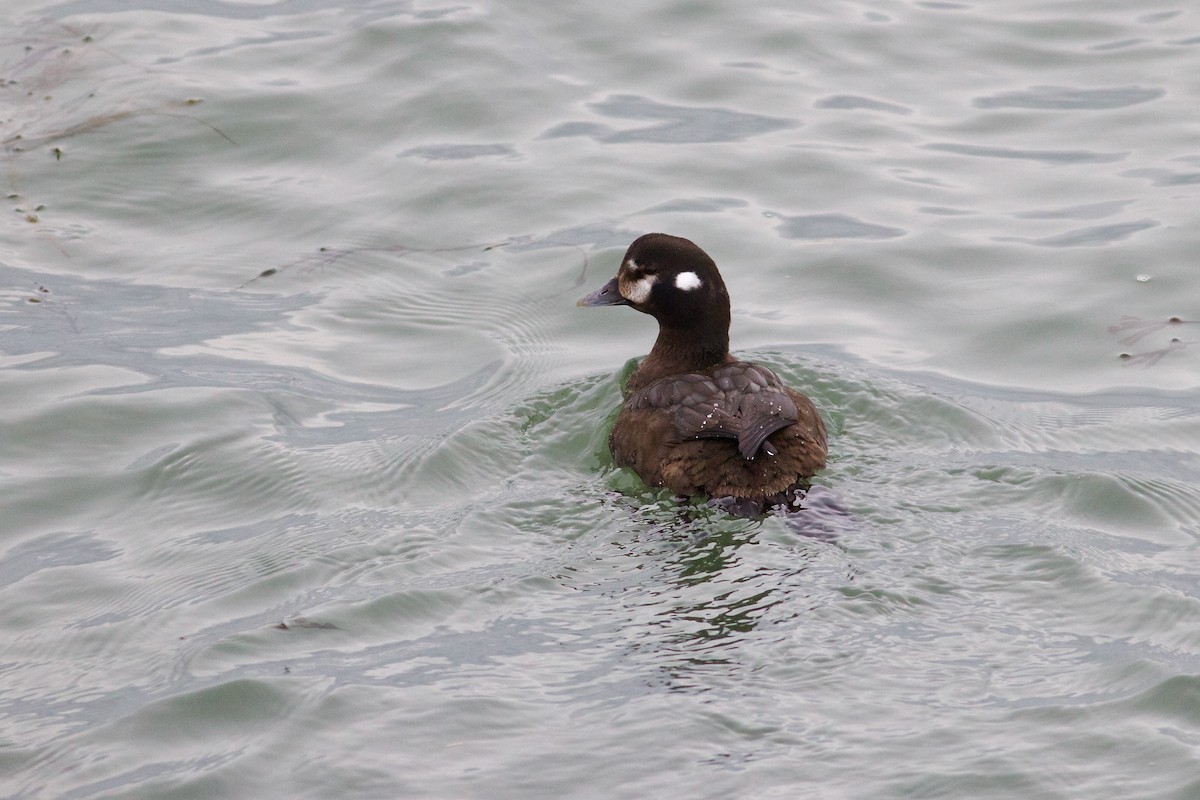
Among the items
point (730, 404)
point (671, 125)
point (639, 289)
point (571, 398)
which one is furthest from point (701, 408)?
point (671, 125)

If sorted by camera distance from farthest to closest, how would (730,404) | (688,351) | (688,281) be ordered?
1. (688,351)
2. (688,281)
3. (730,404)

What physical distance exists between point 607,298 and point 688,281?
1.93ft

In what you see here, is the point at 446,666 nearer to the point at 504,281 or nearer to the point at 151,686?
the point at 151,686

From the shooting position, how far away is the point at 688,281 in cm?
748

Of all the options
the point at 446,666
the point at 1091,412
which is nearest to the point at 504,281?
the point at 1091,412

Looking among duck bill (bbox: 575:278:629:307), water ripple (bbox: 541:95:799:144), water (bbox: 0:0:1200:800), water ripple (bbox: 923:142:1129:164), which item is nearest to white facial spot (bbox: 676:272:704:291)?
duck bill (bbox: 575:278:629:307)

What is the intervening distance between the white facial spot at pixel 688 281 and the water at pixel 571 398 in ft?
2.77

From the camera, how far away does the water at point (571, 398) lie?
513 centimetres

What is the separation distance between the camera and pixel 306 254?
30.7 ft

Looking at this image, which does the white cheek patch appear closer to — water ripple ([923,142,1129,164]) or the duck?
the duck

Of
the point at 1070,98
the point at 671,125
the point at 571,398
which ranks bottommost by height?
the point at 571,398

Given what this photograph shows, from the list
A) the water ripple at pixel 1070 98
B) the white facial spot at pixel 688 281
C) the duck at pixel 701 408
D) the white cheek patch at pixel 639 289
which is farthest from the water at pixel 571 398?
the white facial spot at pixel 688 281

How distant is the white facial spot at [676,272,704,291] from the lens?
746 centimetres

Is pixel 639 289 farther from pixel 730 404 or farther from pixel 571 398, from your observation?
pixel 730 404
